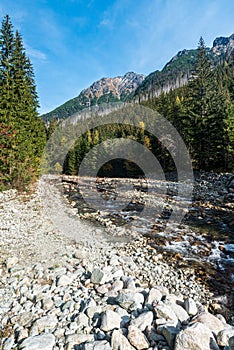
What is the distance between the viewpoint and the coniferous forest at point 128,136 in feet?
52.5

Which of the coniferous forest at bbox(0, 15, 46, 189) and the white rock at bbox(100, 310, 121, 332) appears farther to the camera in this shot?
the coniferous forest at bbox(0, 15, 46, 189)

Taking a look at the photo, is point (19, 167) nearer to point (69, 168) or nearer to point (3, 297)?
point (3, 297)

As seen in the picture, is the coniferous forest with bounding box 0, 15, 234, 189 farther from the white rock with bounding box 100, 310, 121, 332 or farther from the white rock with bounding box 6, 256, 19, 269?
the white rock with bounding box 100, 310, 121, 332

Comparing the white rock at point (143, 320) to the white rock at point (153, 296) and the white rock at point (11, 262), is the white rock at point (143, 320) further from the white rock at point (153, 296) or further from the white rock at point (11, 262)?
the white rock at point (11, 262)

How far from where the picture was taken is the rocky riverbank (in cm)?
341

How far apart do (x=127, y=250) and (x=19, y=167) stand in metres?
11.4

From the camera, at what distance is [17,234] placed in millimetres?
8375

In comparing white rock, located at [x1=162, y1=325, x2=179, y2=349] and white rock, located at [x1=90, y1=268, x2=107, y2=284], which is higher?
white rock, located at [x1=162, y1=325, x2=179, y2=349]

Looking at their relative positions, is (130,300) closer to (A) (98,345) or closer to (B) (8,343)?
(A) (98,345)

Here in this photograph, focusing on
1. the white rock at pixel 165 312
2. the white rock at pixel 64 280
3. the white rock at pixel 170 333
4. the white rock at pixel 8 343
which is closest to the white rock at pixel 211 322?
the white rock at pixel 165 312

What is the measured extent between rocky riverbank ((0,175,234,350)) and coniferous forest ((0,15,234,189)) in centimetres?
846

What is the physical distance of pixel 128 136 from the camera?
5112 centimetres

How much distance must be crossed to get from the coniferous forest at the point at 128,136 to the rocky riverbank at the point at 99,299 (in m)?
8.46

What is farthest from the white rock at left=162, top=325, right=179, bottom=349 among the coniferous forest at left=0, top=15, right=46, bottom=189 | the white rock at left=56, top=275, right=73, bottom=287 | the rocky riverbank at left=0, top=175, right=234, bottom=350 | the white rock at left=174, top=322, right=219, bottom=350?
the coniferous forest at left=0, top=15, right=46, bottom=189
